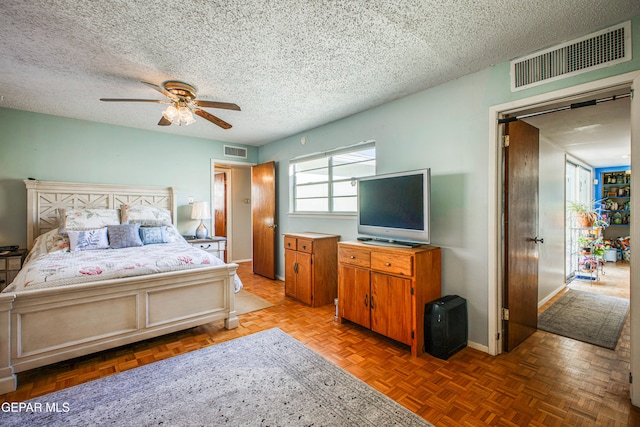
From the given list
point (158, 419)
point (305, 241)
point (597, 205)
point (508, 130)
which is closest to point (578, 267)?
point (597, 205)

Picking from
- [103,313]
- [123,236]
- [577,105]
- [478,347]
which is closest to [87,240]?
[123,236]

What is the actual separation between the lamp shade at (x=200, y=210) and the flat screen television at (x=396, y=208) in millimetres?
2787

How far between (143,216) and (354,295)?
318 cm

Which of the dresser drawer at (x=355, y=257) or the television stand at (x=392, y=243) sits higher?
the television stand at (x=392, y=243)

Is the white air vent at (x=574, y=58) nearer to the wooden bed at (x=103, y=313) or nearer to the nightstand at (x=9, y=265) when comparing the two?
the wooden bed at (x=103, y=313)

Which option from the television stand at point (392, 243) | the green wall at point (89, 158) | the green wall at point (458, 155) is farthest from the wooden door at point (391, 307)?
the green wall at point (89, 158)

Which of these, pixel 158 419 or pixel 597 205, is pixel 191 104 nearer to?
pixel 158 419

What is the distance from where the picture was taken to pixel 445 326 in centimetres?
239

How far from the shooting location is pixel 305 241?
3775 mm

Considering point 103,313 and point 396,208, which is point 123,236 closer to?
point 103,313

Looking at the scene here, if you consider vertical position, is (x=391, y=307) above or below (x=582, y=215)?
below

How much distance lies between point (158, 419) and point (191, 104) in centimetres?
274

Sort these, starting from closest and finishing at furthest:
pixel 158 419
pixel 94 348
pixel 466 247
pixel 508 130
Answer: pixel 158 419 → pixel 94 348 → pixel 508 130 → pixel 466 247

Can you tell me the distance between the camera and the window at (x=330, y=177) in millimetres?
3839
